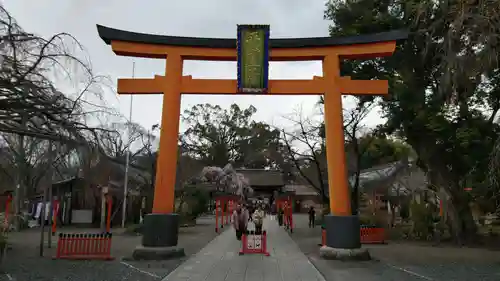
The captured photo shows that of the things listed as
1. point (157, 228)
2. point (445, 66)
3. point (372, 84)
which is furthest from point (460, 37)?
point (157, 228)

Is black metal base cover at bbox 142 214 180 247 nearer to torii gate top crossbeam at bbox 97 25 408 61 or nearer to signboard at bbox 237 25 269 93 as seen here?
signboard at bbox 237 25 269 93

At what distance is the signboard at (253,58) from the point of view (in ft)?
36.6

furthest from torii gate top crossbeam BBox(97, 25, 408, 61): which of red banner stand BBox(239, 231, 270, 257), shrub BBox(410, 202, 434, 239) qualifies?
shrub BBox(410, 202, 434, 239)

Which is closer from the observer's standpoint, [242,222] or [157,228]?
[157,228]

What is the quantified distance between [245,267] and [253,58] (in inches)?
242

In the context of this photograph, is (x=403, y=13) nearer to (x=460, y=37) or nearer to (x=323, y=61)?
(x=323, y=61)

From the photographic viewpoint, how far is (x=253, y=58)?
36.8 ft

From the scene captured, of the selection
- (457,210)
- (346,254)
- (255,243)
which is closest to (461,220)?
(457,210)

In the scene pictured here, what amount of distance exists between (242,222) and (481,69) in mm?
11279

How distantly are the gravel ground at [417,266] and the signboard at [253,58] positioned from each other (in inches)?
219

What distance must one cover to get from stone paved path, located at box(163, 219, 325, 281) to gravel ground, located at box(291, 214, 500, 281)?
476mm

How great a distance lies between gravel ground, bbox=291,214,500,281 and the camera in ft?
27.9

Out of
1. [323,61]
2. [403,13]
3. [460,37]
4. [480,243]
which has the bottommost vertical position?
[480,243]

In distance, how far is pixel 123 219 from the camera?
75.9ft
